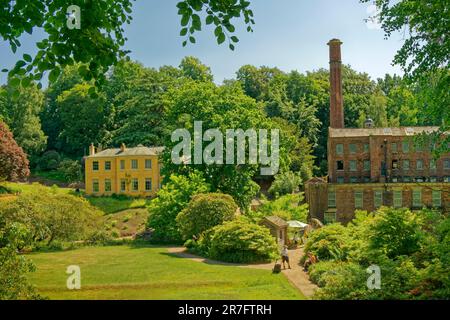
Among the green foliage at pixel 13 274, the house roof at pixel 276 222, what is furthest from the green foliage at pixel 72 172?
the green foliage at pixel 13 274

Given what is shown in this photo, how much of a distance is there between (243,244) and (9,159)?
3189cm

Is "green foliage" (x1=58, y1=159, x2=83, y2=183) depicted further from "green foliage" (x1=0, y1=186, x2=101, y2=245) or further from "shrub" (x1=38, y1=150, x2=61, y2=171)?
"green foliage" (x1=0, y1=186, x2=101, y2=245)

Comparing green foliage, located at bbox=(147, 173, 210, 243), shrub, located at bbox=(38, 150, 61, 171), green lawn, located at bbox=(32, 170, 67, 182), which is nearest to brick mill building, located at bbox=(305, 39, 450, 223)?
green foliage, located at bbox=(147, 173, 210, 243)

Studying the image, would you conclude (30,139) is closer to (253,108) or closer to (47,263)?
(253,108)

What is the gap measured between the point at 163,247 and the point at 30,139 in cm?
3806

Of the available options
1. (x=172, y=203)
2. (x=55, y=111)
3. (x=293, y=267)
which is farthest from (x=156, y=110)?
(x=293, y=267)

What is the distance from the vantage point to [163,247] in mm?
36406

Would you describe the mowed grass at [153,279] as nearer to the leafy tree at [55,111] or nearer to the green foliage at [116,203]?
the green foliage at [116,203]

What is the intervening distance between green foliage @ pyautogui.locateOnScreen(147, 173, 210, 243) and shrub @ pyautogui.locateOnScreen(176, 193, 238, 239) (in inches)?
132

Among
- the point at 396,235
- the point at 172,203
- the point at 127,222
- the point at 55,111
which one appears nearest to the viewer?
the point at 396,235

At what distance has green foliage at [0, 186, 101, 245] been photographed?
3297cm

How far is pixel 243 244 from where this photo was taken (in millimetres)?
27984

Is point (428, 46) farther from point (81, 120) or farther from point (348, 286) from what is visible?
Answer: point (81, 120)
